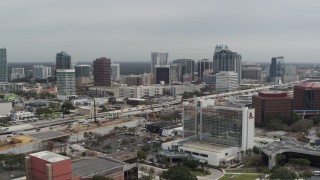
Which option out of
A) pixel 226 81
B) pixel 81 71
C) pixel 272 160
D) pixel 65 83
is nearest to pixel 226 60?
pixel 226 81

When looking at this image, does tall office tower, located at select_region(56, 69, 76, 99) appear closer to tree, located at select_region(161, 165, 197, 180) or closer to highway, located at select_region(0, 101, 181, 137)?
highway, located at select_region(0, 101, 181, 137)

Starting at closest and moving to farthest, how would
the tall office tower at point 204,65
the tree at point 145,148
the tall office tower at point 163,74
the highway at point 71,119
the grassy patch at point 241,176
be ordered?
1. the grassy patch at point 241,176
2. the tree at point 145,148
3. the highway at point 71,119
4. the tall office tower at point 163,74
5. the tall office tower at point 204,65

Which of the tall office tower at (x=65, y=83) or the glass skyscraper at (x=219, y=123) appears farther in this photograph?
the tall office tower at (x=65, y=83)

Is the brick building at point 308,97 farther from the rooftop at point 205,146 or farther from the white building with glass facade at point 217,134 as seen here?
the rooftop at point 205,146

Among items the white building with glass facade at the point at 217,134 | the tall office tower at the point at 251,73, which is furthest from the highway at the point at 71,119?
the tall office tower at the point at 251,73

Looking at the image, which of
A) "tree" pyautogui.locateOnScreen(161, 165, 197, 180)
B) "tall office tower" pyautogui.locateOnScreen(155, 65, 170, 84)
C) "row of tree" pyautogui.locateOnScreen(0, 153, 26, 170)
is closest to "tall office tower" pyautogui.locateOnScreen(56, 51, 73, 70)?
"tall office tower" pyautogui.locateOnScreen(155, 65, 170, 84)

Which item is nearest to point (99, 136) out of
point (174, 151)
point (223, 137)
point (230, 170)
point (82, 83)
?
point (174, 151)
